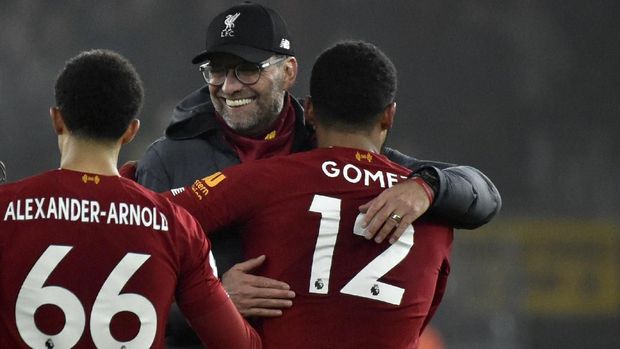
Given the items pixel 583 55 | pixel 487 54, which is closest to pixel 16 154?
pixel 487 54

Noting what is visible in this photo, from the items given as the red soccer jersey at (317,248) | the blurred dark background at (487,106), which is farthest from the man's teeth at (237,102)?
the blurred dark background at (487,106)

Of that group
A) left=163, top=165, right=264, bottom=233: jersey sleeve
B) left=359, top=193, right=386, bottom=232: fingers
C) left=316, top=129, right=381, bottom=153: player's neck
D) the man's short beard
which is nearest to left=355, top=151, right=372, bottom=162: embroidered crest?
left=316, top=129, right=381, bottom=153: player's neck

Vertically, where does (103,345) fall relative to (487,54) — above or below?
below

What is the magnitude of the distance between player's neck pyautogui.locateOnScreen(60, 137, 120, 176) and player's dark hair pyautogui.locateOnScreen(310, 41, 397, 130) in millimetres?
634

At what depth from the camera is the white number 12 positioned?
9.29 feet

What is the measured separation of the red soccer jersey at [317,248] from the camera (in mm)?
2826

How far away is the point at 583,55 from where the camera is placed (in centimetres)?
920

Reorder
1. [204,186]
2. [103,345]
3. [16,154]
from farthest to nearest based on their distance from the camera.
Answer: [16,154], [204,186], [103,345]

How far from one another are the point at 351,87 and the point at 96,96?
69 cm

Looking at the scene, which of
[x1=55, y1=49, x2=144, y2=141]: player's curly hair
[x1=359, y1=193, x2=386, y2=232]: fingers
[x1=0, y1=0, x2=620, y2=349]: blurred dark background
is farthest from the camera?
[x1=0, y1=0, x2=620, y2=349]: blurred dark background

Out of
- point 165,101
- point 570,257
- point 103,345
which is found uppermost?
point 165,101

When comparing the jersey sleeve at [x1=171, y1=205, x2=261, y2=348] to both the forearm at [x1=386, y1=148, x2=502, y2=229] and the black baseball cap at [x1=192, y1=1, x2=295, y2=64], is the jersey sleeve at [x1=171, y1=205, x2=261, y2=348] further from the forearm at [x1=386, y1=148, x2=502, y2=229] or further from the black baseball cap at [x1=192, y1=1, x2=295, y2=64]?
the black baseball cap at [x1=192, y1=1, x2=295, y2=64]

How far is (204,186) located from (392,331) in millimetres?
541

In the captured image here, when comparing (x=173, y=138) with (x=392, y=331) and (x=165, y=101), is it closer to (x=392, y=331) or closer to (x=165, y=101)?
(x=392, y=331)
